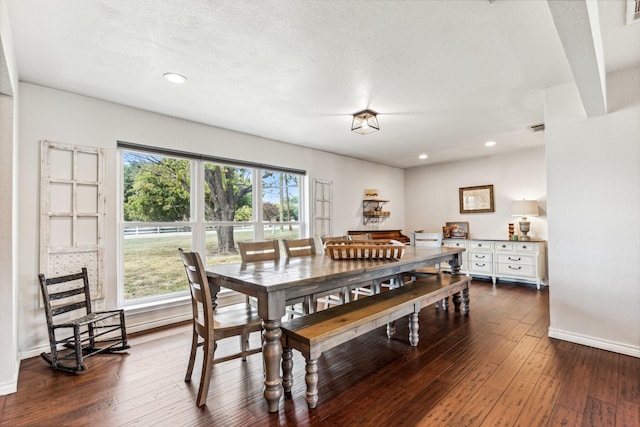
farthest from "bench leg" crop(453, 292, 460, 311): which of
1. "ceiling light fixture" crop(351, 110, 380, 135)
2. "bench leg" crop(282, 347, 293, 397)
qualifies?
"bench leg" crop(282, 347, 293, 397)

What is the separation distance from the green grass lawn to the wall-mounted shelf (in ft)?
10.3

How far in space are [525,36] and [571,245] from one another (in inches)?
73.9

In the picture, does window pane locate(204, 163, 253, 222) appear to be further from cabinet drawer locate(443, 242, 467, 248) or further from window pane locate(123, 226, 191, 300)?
cabinet drawer locate(443, 242, 467, 248)

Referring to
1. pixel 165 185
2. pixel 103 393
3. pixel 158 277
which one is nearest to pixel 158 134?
pixel 165 185

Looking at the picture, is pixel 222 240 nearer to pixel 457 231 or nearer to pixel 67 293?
pixel 67 293

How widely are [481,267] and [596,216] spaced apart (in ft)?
10.4

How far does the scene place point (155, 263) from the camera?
141 inches

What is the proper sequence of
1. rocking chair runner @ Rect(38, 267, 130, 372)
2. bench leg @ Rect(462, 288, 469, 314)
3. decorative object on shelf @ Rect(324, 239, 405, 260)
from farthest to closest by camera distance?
1. bench leg @ Rect(462, 288, 469, 314)
2. decorative object on shelf @ Rect(324, 239, 405, 260)
3. rocking chair runner @ Rect(38, 267, 130, 372)

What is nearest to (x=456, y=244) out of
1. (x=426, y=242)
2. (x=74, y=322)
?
(x=426, y=242)

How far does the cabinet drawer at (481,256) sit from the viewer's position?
5504mm

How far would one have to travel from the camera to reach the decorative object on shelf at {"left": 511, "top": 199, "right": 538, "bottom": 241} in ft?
17.0

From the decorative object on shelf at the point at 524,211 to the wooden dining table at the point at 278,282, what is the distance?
343 cm

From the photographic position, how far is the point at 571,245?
277cm

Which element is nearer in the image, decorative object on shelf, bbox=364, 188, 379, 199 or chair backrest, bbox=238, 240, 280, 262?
chair backrest, bbox=238, 240, 280, 262
